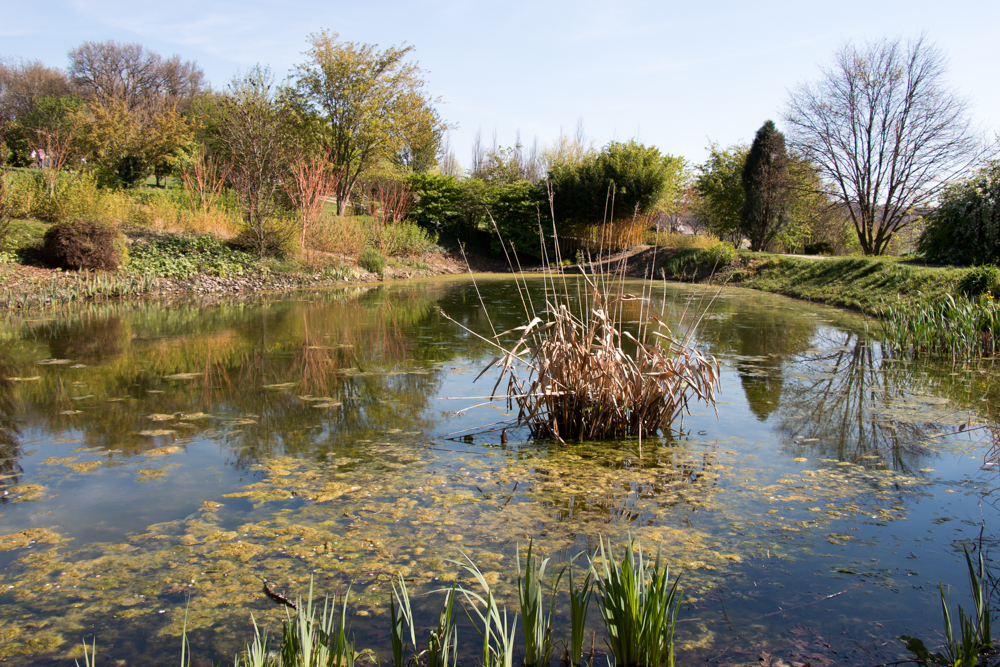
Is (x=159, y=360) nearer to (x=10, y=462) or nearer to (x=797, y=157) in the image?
(x=10, y=462)

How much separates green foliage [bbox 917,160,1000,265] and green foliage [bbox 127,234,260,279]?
49.9 ft

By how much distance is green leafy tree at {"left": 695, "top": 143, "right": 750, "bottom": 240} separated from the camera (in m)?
25.2

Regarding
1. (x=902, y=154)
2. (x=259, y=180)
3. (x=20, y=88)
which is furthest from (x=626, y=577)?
(x=20, y=88)

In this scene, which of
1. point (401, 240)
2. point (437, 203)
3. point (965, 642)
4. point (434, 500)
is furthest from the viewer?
point (437, 203)

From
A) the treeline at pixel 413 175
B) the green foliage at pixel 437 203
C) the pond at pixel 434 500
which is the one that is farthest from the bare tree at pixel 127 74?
the pond at pixel 434 500

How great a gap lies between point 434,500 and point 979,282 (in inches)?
352

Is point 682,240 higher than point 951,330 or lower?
higher

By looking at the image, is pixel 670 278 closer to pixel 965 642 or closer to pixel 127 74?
pixel 965 642

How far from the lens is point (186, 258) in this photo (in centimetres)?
1368

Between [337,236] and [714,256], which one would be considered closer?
[337,236]

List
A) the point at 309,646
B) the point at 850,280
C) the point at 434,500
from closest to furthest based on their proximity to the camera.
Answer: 1. the point at 309,646
2. the point at 434,500
3. the point at 850,280

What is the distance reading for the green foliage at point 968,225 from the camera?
11.8m

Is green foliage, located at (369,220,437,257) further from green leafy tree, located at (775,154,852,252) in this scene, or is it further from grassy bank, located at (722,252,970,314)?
green leafy tree, located at (775,154,852,252)

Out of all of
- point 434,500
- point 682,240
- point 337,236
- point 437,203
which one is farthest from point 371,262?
point 434,500
